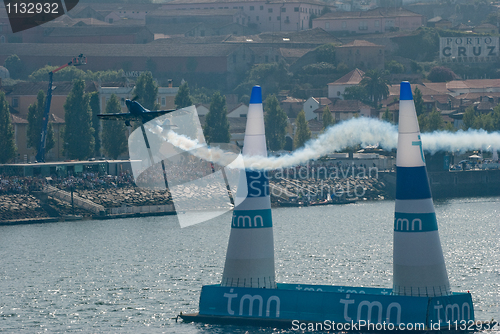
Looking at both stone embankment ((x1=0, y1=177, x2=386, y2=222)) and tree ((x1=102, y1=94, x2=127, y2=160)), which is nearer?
stone embankment ((x1=0, y1=177, x2=386, y2=222))

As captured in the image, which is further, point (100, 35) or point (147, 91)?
point (100, 35)

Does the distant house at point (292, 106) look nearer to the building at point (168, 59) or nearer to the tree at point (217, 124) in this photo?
the building at point (168, 59)

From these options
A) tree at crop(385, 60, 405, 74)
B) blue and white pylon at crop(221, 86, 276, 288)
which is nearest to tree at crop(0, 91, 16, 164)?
blue and white pylon at crop(221, 86, 276, 288)

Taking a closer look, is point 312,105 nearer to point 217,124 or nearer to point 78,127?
point 217,124

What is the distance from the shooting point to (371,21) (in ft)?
602

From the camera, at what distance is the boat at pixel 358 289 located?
2631 cm

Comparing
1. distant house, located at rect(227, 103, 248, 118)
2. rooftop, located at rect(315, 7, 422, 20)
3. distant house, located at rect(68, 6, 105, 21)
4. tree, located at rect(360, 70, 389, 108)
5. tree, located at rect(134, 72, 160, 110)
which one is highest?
distant house, located at rect(68, 6, 105, 21)

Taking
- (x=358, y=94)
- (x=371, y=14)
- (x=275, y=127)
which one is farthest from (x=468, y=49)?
(x=275, y=127)

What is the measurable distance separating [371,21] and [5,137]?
4546 inches

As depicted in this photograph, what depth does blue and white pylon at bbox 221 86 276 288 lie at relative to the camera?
2900cm

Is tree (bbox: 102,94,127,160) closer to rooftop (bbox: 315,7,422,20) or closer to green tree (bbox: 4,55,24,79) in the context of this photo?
green tree (bbox: 4,55,24,79)

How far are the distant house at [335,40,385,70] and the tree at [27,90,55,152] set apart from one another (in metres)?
78.7

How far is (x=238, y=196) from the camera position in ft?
96.6

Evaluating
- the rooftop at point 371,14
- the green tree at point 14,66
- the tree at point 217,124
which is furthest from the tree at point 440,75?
the green tree at point 14,66
